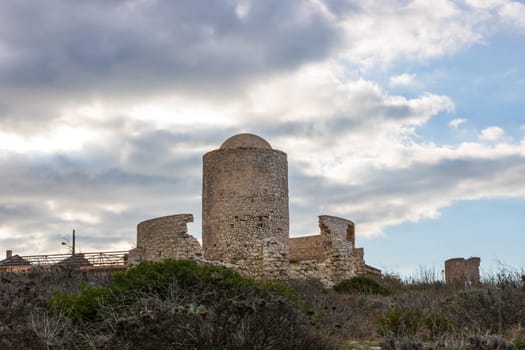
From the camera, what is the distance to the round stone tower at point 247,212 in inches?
892

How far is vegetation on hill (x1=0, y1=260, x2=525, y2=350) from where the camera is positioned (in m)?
8.30

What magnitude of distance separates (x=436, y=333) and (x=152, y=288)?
4.21 meters

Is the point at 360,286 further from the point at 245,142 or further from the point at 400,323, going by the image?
the point at 400,323

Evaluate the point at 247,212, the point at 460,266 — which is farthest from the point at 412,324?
the point at 460,266

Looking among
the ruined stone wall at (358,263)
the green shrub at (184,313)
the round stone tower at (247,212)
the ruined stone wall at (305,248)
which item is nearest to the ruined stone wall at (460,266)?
the ruined stone wall at (358,263)

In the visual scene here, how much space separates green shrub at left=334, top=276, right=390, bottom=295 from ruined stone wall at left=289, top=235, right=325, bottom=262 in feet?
14.1

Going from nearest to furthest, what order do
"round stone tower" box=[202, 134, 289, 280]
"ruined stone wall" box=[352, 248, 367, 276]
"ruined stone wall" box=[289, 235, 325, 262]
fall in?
"round stone tower" box=[202, 134, 289, 280] → "ruined stone wall" box=[352, 248, 367, 276] → "ruined stone wall" box=[289, 235, 325, 262]

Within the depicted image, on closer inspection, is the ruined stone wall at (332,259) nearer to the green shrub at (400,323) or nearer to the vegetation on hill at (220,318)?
the vegetation on hill at (220,318)

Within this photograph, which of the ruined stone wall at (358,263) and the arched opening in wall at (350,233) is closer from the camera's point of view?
the ruined stone wall at (358,263)

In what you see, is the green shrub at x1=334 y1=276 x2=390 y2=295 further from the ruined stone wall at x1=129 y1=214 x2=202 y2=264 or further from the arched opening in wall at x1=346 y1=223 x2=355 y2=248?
the ruined stone wall at x1=129 y1=214 x2=202 y2=264

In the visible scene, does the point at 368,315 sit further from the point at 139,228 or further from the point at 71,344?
the point at 139,228

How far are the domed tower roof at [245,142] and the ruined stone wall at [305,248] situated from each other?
20.2 feet

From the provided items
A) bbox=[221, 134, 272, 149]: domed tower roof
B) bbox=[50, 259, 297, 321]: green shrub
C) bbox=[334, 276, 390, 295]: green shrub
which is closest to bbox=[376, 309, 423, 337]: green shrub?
bbox=[50, 259, 297, 321]: green shrub

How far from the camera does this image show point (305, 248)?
29797mm
